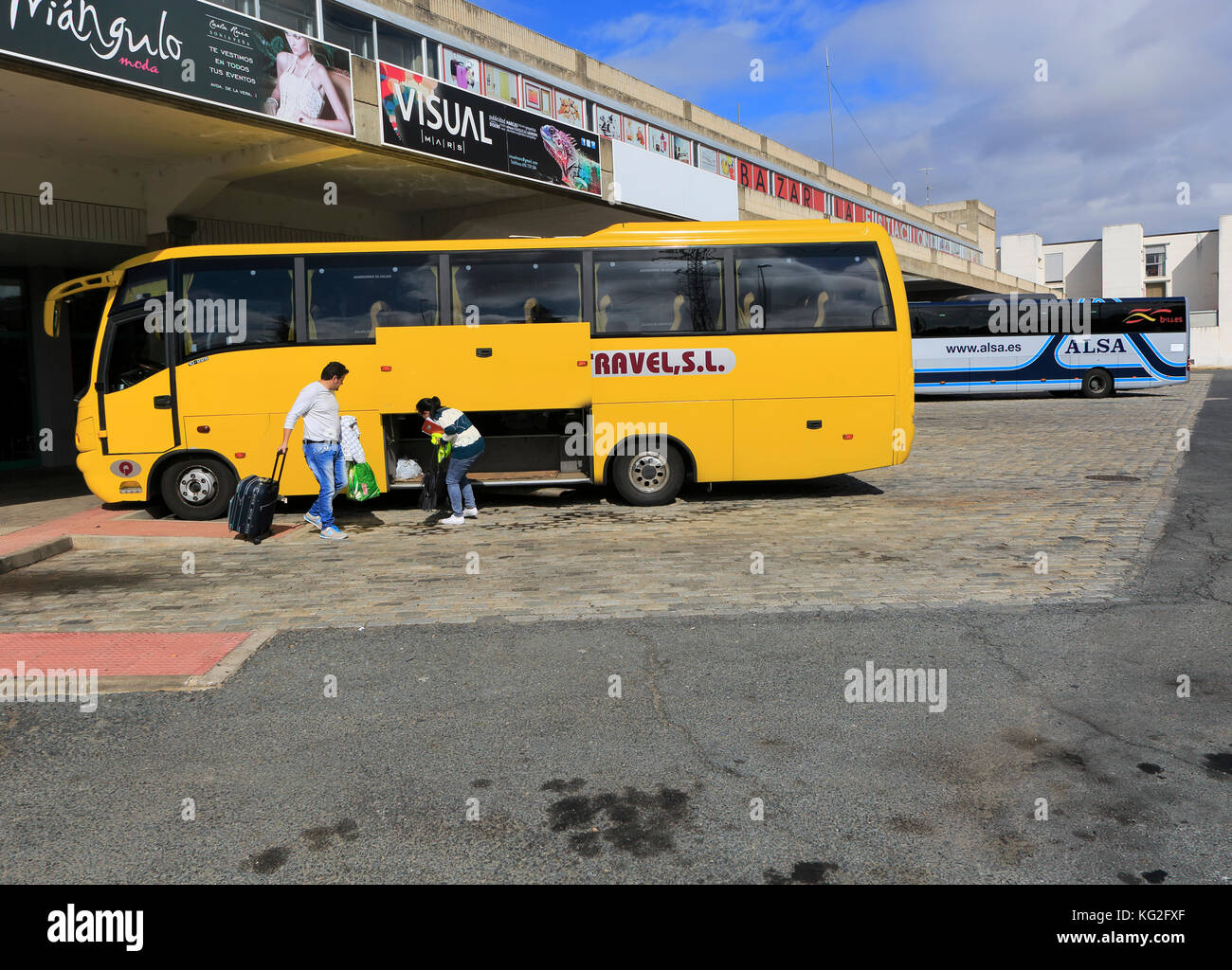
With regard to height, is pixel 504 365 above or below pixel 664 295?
below

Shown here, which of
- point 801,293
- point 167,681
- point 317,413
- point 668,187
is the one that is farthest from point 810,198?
point 167,681

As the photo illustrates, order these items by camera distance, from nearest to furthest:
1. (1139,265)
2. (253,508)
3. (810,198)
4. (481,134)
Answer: (253,508) < (481,134) < (810,198) < (1139,265)

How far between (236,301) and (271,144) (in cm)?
329

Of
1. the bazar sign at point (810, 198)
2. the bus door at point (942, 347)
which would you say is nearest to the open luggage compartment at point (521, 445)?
the bazar sign at point (810, 198)

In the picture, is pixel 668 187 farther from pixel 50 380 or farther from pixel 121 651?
pixel 121 651

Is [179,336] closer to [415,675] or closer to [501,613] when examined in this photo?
[501,613]

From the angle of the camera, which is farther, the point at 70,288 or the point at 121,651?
the point at 70,288

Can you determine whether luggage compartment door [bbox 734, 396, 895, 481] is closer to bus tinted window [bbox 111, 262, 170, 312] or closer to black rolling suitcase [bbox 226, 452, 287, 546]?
black rolling suitcase [bbox 226, 452, 287, 546]

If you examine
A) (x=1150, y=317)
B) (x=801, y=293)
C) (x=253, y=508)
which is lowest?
(x=253, y=508)

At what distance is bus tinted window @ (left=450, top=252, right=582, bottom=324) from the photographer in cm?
1199

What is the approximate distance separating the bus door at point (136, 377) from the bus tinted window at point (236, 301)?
351mm

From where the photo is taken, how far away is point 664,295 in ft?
40.0

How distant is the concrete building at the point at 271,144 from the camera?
11.2 m

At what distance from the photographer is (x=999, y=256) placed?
74.1m
